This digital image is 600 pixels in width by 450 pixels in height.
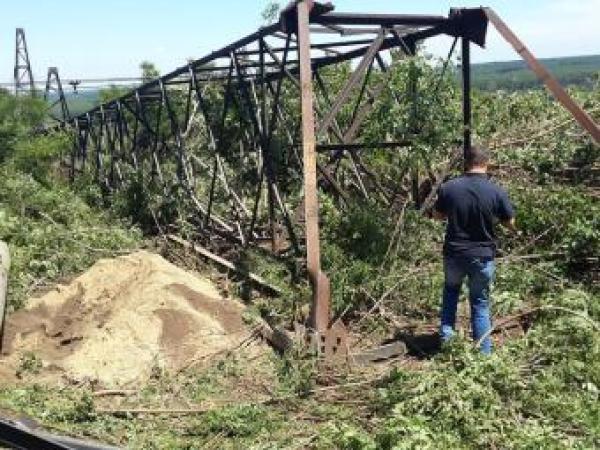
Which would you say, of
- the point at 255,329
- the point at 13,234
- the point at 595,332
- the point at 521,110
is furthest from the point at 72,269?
the point at 521,110

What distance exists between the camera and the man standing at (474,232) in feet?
22.4

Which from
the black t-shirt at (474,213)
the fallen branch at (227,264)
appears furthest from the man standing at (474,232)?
the fallen branch at (227,264)

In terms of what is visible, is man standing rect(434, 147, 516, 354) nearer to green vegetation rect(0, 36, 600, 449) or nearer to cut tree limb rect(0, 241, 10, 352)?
green vegetation rect(0, 36, 600, 449)

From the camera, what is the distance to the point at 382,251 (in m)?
9.31

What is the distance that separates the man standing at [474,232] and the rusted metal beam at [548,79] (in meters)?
2.45

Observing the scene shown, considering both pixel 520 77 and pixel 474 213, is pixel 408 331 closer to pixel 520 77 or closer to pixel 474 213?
pixel 474 213

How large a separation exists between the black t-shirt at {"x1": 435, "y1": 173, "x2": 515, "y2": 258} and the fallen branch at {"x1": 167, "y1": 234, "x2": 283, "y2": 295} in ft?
9.14

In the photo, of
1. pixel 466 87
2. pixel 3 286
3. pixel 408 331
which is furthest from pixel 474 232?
pixel 3 286

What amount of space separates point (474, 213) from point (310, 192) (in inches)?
71.9

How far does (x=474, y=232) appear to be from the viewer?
688 cm

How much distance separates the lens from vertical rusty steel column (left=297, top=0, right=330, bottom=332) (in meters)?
7.39

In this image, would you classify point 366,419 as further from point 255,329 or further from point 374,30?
point 374,30

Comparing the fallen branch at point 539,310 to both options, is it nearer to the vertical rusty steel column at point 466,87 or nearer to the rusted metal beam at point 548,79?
the rusted metal beam at point 548,79

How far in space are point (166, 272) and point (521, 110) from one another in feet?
28.4
